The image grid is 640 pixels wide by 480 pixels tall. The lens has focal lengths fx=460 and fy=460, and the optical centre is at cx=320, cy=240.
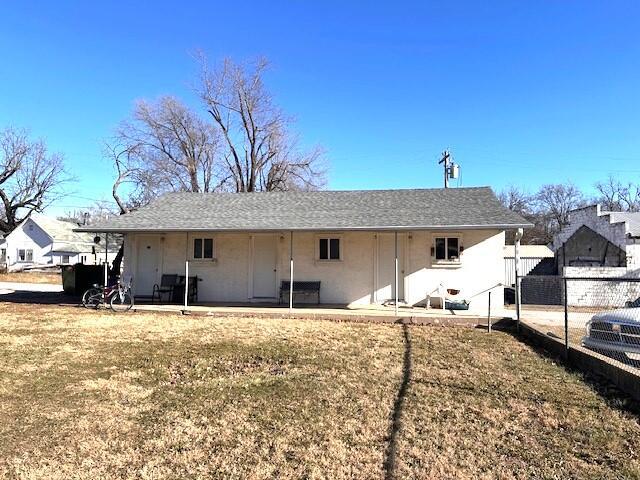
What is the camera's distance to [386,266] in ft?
44.5

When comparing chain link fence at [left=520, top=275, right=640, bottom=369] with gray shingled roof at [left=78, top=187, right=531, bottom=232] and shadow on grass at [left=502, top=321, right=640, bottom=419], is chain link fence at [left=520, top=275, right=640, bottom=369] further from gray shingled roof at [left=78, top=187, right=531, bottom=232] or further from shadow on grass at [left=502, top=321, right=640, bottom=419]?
gray shingled roof at [left=78, top=187, right=531, bottom=232]

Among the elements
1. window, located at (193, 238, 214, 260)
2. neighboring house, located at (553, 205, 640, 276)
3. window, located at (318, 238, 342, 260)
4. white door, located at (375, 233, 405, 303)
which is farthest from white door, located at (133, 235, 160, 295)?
neighboring house, located at (553, 205, 640, 276)

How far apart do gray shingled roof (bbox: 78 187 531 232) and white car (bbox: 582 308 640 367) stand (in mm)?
4865

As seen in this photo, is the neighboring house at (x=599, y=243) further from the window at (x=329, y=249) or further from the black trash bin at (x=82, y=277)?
the black trash bin at (x=82, y=277)

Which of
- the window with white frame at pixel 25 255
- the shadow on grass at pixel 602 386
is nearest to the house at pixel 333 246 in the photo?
the shadow on grass at pixel 602 386

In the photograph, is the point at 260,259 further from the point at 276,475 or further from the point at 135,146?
the point at 135,146

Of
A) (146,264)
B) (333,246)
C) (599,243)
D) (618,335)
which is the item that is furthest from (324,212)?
(599,243)

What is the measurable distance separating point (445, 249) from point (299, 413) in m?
9.62

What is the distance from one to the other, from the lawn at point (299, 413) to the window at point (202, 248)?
6.32 m

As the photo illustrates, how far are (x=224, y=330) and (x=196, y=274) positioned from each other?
204 inches

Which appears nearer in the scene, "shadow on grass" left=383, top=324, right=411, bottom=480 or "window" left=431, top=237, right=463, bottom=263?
"shadow on grass" left=383, top=324, right=411, bottom=480

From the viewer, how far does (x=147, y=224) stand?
43.7ft

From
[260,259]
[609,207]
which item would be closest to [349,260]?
[260,259]

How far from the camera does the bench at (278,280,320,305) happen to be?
13603 millimetres
